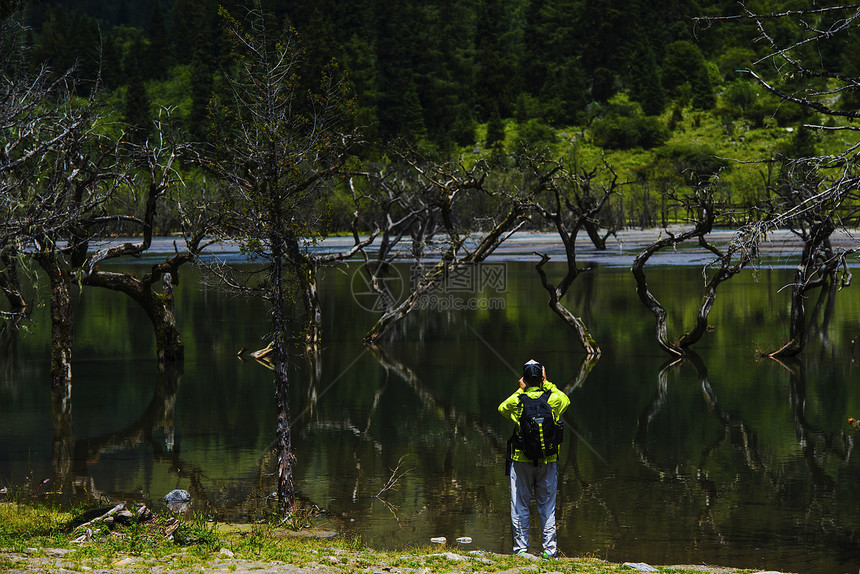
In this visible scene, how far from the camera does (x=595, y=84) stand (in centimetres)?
17225

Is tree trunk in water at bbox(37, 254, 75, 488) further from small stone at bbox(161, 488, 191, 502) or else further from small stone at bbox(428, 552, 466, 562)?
small stone at bbox(428, 552, 466, 562)

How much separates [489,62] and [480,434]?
530 feet

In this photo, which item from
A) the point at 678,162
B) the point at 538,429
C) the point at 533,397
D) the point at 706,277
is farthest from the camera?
the point at 678,162

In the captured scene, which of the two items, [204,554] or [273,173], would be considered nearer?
[204,554]

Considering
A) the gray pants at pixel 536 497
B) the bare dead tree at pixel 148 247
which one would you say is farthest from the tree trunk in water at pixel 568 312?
the gray pants at pixel 536 497

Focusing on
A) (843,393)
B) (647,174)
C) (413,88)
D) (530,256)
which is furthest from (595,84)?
(843,393)

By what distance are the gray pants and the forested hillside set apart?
125m

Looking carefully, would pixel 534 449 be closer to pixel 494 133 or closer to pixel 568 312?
pixel 568 312

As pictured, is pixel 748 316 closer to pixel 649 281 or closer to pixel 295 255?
pixel 649 281

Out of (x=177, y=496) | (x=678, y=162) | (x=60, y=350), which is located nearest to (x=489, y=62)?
(x=678, y=162)

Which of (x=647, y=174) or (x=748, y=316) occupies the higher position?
(x=647, y=174)

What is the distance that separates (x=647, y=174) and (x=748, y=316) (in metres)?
97.3

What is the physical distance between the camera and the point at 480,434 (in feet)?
60.6

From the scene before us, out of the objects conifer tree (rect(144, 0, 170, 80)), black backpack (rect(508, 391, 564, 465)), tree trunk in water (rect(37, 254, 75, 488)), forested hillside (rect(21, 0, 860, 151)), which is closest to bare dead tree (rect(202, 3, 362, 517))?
black backpack (rect(508, 391, 564, 465))
